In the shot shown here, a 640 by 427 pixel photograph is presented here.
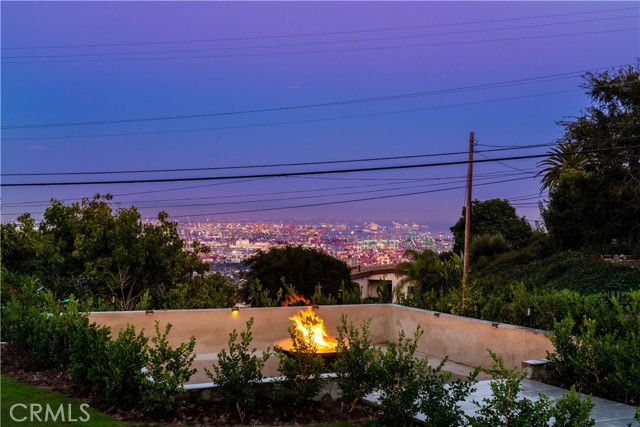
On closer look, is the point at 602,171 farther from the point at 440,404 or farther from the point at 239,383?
the point at 239,383

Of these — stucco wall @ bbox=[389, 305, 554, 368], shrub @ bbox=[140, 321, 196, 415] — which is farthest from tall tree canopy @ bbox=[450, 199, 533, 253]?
shrub @ bbox=[140, 321, 196, 415]

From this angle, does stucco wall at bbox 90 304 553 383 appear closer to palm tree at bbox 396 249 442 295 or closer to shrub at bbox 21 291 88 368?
shrub at bbox 21 291 88 368

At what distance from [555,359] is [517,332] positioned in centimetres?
192

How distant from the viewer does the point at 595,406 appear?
672cm

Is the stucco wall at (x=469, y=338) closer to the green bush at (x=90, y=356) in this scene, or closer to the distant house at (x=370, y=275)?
the green bush at (x=90, y=356)

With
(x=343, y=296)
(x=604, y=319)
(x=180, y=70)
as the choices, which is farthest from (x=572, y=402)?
(x=180, y=70)

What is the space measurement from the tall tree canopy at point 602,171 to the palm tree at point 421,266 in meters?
8.01

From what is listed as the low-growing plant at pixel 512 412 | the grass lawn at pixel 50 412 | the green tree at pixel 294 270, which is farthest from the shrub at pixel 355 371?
the green tree at pixel 294 270

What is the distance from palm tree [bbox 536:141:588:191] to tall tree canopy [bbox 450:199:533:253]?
7.01 metres

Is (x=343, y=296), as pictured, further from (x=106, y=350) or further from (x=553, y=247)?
(x=553, y=247)

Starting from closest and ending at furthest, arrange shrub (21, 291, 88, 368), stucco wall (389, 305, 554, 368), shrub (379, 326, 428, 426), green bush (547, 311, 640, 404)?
shrub (379, 326, 428, 426)
green bush (547, 311, 640, 404)
shrub (21, 291, 88, 368)
stucco wall (389, 305, 554, 368)

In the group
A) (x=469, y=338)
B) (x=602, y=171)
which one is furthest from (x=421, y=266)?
(x=469, y=338)

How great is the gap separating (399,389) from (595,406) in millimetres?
2335

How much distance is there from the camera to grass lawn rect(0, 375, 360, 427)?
5.68 meters
